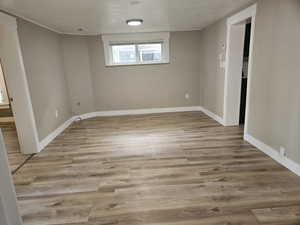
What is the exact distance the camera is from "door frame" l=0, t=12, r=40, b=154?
2.83 metres

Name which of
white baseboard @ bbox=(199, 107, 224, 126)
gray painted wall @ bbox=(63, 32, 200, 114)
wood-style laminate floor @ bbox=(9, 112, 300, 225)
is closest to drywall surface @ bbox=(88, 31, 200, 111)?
gray painted wall @ bbox=(63, 32, 200, 114)

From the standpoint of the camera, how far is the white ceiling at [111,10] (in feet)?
8.53

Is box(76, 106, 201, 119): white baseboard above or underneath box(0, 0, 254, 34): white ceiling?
underneath

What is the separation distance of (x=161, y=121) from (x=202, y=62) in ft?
6.66

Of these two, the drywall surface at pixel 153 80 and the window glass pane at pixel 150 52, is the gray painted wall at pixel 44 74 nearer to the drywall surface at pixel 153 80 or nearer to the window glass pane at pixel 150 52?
the drywall surface at pixel 153 80

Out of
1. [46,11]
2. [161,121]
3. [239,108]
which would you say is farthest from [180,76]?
[46,11]

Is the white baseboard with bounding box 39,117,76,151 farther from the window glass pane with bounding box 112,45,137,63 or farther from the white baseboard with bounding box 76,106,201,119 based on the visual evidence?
the window glass pane with bounding box 112,45,137,63

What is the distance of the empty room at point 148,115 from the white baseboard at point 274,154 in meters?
0.02

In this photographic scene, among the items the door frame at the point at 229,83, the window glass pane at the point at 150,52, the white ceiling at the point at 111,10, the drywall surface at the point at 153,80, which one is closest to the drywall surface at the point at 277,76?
the door frame at the point at 229,83

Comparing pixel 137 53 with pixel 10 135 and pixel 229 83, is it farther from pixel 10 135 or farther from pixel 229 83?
pixel 10 135

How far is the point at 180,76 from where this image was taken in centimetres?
Result: 545

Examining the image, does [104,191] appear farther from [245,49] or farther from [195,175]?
[245,49]

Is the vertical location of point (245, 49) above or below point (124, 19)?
below

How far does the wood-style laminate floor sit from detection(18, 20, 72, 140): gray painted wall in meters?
0.66
